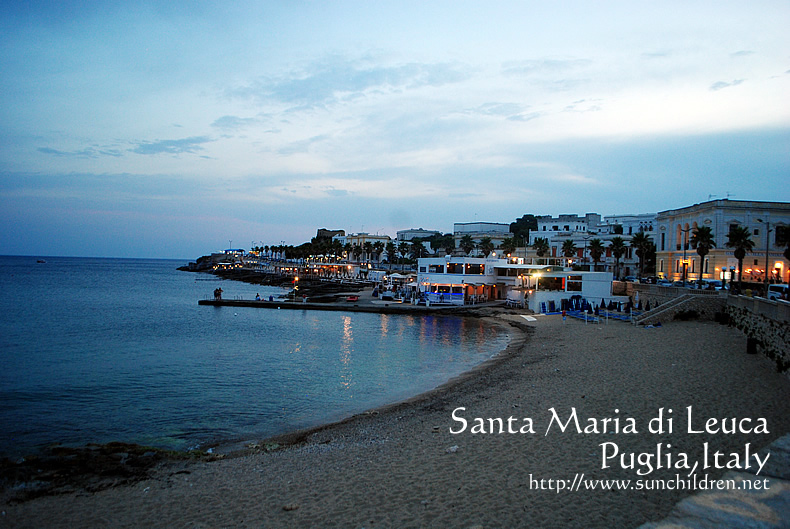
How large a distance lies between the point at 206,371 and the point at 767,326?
23081mm

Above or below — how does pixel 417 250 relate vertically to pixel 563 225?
below

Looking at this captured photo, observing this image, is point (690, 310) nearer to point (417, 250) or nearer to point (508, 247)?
point (508, 247)

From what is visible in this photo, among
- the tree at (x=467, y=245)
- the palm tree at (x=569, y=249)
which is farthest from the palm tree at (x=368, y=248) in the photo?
the palm tree at (x=569, y=249)

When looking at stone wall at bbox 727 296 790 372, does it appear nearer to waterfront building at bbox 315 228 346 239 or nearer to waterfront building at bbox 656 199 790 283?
waterfront building at bbox 656 199 790 283

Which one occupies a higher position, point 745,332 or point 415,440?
point 745,332

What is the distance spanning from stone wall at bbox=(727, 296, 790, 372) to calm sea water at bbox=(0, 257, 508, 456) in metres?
11.1

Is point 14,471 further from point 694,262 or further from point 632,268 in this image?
point 632,268

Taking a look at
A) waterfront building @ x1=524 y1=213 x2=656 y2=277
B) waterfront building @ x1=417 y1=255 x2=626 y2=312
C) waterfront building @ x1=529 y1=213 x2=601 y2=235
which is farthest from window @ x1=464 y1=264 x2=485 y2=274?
waterfront building @ x1=529 y1=213 x2=601 y2=235

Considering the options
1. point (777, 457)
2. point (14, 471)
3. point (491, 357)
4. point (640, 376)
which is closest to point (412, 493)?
point (777, 457)

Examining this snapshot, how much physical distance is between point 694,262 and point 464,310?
2169 cm

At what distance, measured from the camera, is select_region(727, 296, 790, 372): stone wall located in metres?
15.2

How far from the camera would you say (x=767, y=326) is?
17984mm

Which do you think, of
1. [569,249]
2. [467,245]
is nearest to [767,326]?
[569,249]

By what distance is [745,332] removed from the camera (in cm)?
2141
